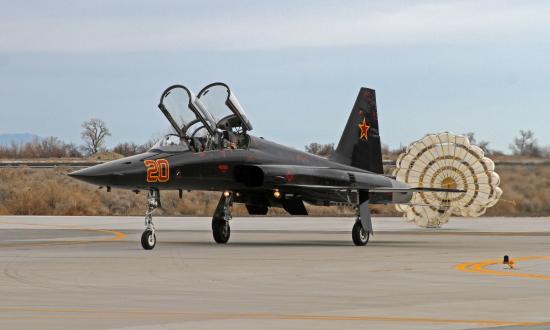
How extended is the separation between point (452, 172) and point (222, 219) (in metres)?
11.8

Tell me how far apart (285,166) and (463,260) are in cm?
784

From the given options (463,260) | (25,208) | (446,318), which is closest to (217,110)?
(463,260)

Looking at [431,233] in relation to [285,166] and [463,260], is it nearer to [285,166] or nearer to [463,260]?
[285,166]

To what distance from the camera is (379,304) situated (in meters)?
14.5

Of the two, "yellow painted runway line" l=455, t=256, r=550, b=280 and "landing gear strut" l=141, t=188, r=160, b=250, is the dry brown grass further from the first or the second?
"yellow painted runway line" l=455, t=256, r=550, b=280

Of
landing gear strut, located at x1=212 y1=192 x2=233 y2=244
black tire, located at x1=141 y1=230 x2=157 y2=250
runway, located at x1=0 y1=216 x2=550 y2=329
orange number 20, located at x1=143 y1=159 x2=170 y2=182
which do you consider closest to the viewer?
runway, located at x1=0 y1=216 x2=550 y2=329

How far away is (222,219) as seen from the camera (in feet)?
97.0

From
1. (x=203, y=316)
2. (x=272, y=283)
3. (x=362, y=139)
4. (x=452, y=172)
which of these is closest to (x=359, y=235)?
(x=362, y=139)

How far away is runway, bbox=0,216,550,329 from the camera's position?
42.1 feet

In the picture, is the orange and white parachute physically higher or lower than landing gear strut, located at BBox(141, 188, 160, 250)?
higher

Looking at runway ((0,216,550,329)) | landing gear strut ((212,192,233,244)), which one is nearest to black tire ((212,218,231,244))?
landing gear strut ((212,192,233,244))


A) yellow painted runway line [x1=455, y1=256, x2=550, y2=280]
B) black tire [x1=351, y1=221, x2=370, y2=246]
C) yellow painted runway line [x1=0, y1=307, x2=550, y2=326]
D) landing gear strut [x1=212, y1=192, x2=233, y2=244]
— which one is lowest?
→ yellow painted runway line [x1=0, y1=307, x2=550, y2=326]

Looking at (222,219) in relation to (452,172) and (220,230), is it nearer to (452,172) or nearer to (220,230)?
(220,230)

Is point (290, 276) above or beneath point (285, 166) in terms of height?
beneath
